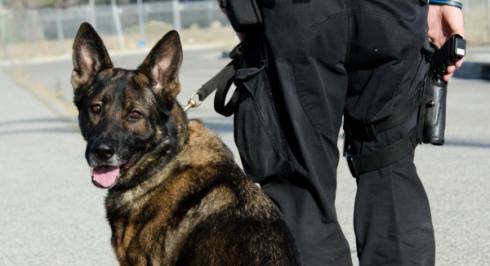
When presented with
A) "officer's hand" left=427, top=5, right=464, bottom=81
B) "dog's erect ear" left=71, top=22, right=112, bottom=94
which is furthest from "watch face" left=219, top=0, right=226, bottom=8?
"officer's hand" left=427, top=5, right=464, bottom=81

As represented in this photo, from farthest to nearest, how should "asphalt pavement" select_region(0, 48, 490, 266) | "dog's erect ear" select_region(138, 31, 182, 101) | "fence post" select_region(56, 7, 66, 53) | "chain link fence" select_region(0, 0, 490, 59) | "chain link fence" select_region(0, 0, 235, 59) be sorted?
"chain link fence" select_region(0, 0, 235, 59) < "chain link fence" select_region(0, 0, 490, 59) < "fence post" select_region(56, 7, 66, 53) < "asphalt pavement" select_region(0, 48, 490, 266) < "dog's erect ear" select_region(138, 31, 182, 101)

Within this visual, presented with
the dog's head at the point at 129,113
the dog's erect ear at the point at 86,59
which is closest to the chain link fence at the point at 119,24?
the dog's erect ear at the point at 86,59

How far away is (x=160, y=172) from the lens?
3391mm

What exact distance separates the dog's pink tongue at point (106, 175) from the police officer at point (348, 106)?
72 cm

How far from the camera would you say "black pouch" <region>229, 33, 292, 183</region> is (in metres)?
2.94

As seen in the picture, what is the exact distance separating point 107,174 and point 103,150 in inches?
7.4

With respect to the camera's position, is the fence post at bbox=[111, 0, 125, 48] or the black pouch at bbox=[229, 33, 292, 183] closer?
the black pouch at bbox=[229, 33, 292, 183]

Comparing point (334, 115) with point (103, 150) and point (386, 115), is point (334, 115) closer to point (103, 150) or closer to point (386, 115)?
point (386, 115)

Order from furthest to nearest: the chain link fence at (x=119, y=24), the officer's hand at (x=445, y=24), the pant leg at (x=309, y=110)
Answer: the chain link fence at (x=119, y=24) < the officer's hand at (x=445, y=24) < the pant leg at (x=309, y=110)

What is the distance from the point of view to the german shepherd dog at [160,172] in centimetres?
297

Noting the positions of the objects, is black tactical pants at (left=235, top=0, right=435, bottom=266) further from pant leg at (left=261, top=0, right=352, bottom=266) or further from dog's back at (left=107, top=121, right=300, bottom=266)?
dog's back at (left=107, top=121, right=300, bottom=266)

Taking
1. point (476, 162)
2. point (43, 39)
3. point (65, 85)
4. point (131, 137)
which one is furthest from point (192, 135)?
point (43, 39)

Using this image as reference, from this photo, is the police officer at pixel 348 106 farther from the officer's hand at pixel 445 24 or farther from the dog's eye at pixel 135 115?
the dog's eye at pixel 135 115

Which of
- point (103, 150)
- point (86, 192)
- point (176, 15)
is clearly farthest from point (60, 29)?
point (103, 150)
